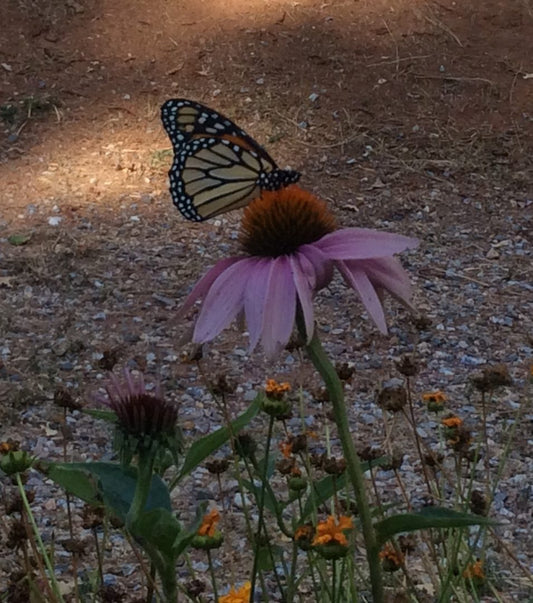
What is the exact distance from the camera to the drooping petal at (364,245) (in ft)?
3.29

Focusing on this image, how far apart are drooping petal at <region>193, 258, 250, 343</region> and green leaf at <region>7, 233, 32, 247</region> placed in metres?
2.93

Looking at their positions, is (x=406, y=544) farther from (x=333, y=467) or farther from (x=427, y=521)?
(x=427, y=521)

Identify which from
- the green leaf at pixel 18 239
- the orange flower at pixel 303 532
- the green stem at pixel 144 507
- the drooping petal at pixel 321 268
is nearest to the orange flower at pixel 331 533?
the orange flower at pixel 303 532

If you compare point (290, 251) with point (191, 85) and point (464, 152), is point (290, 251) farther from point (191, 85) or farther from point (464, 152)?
point (191, 85)

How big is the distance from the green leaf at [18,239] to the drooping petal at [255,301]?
2.94 meters

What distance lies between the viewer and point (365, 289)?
1.00 metres

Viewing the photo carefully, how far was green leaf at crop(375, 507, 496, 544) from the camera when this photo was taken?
0.91 m

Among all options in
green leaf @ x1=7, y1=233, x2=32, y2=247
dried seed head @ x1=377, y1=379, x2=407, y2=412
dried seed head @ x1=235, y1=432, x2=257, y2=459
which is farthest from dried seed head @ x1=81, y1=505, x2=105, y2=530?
green leaf @ x1=7, y1=233, x2=32, y2=247

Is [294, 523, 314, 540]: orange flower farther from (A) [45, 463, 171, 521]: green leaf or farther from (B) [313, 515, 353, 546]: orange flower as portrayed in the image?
(A) [45, 463, 171, 521]: green leaf

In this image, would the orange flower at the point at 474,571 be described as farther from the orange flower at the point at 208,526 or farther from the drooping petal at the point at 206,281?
the drooping petal at the point at 206,281

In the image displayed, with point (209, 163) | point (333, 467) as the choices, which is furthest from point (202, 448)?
point (209, 163)

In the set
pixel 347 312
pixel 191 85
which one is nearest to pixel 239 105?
pixel 191 85

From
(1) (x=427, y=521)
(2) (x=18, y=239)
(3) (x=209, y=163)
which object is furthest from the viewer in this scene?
(2) (x=18, y=239)

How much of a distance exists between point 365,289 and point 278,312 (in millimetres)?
88
